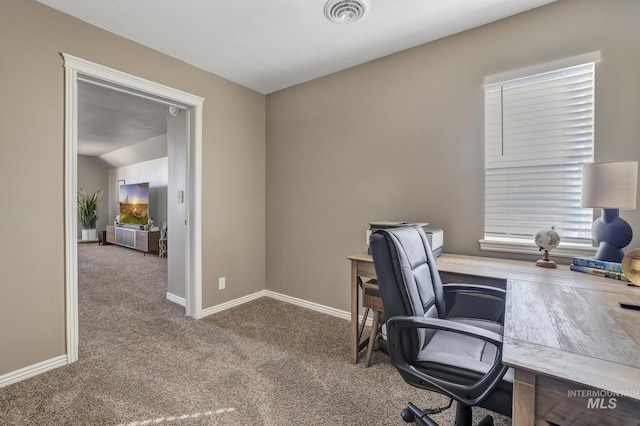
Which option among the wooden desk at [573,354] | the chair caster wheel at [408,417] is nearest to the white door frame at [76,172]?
the chair caster wheel at [408,417]

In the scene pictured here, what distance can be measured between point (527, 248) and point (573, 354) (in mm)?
1438

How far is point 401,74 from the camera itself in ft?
8.15

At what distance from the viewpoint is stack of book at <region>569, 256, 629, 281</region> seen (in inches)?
58.0

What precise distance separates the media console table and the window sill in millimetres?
6587

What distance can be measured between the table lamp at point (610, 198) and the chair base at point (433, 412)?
1107 mm

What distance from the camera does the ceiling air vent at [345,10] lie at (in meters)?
1.87

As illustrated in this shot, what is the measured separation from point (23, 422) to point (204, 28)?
8.61ft

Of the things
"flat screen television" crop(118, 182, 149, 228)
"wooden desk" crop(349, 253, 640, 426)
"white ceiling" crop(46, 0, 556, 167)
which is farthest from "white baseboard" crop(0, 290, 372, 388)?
"flat screen television" crop(118, 182, 149, 228)

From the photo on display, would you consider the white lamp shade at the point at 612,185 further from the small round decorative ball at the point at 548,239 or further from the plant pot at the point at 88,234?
the plant pot at the point at 88,234

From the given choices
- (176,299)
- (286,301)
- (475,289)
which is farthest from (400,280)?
(176,299)

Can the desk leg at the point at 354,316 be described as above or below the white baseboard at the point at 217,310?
above

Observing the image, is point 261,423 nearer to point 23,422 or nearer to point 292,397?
point 292,397

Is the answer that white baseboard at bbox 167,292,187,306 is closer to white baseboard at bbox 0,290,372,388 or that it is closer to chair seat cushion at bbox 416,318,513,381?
white baseboard at bbox 0,290,372,388

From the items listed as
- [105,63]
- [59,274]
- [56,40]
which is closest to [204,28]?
[105,63]
